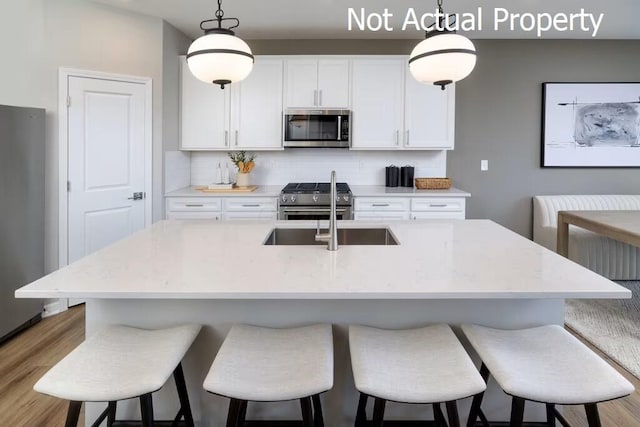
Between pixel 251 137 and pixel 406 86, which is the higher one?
pixel 406 86

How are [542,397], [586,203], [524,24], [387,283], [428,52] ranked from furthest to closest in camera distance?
[586,203], [524,24], [428,52], [387,283], [542,397]

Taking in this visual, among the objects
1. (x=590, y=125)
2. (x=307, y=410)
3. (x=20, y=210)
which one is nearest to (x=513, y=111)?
(x=590, y=125)

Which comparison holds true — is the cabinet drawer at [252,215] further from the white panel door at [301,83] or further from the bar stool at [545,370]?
the bar stool at [545,370]

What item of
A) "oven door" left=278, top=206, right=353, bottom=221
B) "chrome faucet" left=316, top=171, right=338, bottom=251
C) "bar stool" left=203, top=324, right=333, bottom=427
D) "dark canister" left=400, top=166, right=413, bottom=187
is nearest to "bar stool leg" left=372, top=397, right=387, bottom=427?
"bar stool" left=203, top=324, right=333, bottom=427

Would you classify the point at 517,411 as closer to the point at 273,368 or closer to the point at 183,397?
the point at 273,368

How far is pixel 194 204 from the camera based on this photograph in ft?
13.4

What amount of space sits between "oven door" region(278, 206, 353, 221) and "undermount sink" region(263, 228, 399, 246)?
1322mm

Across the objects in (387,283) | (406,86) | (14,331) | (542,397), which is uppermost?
(406,86)

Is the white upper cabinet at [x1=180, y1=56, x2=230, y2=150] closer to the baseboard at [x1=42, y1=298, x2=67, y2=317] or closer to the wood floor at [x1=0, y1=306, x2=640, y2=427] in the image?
the baseboard at [x1=42, y1=298, x2=67, y2=317]

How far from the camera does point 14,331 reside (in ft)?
9.82

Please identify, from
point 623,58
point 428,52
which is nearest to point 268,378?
point 428,52

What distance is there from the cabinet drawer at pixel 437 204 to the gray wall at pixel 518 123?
0.65 m

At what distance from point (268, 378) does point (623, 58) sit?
205 inches

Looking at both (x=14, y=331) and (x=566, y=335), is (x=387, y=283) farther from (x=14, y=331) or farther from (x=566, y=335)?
(x=14, y=331)
